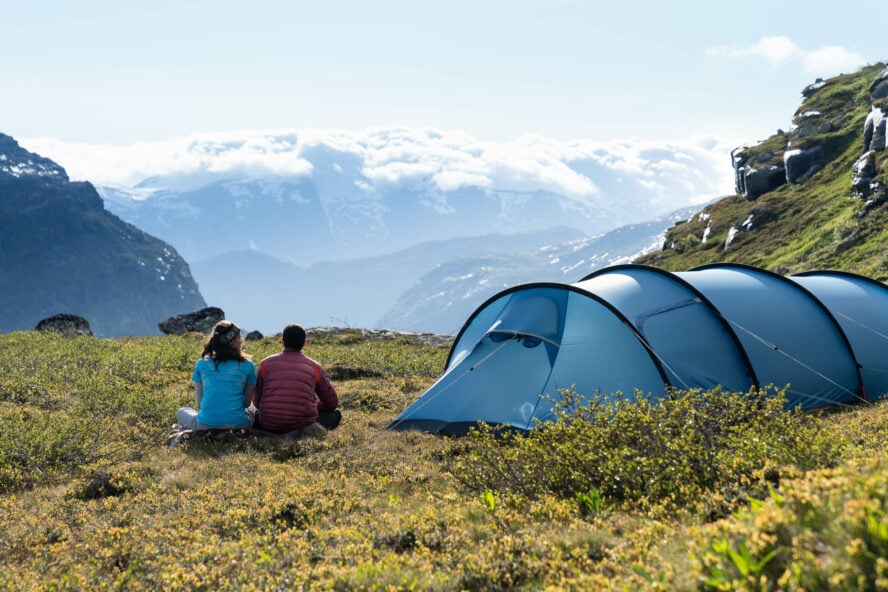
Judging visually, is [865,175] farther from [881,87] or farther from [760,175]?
[760,175]

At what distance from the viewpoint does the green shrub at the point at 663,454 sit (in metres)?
6.24

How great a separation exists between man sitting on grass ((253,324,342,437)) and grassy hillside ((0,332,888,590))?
63 cm

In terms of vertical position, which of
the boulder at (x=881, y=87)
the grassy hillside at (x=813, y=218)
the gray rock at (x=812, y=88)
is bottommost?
the grassy hillside at (x=813, y=218)

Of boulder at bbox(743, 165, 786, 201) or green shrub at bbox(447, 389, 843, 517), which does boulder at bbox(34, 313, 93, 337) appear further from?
boulder at bbox(743, 165, 786, 201)

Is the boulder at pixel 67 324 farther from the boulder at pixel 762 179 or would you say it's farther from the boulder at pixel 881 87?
the boulder at pixel 881 87

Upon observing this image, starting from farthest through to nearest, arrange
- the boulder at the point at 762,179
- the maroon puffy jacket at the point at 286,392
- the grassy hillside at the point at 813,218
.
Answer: the boulder at the point at 762,179 < the grassy hillside at the point at 813,218 < the maroon puffy jacket at the point at 286,392

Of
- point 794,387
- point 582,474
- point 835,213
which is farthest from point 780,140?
point 582,474

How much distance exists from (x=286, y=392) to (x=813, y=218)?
69.9 m

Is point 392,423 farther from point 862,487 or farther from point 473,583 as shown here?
point 862,487

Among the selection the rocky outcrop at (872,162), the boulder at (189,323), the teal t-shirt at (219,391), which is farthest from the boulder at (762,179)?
the teal t-shirt at (219,391)

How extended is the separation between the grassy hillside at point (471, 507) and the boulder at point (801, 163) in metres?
85.6

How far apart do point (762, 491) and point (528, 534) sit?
216 centimetres

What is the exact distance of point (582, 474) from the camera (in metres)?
7.41

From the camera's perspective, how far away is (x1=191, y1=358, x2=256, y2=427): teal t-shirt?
11906 millimetres
